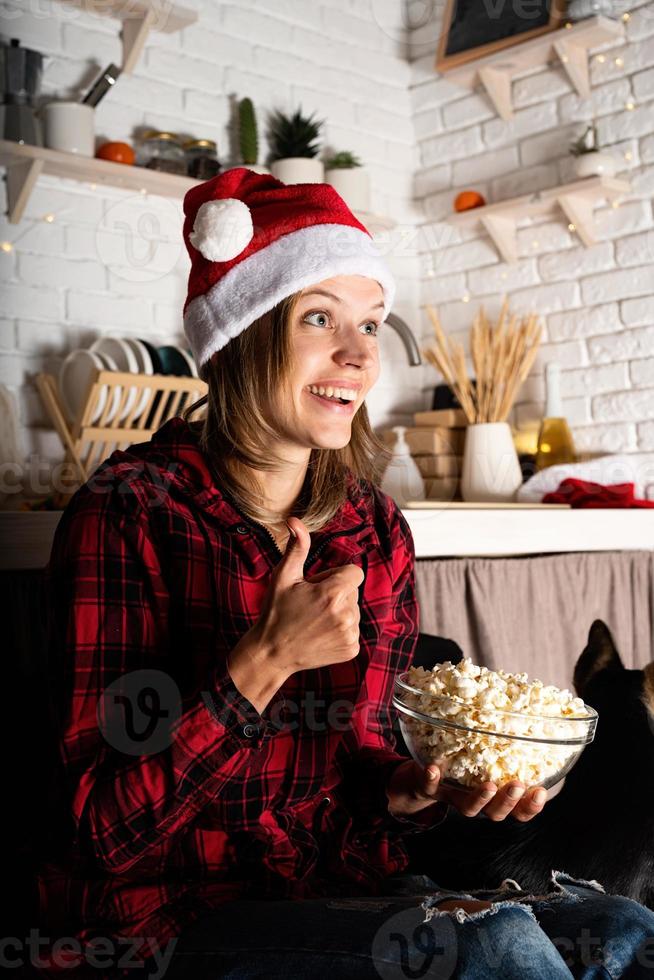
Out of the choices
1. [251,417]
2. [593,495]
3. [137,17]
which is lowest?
[593,495]

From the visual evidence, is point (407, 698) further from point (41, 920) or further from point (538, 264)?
point (538, 264)

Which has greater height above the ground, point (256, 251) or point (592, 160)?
point (592, 160)

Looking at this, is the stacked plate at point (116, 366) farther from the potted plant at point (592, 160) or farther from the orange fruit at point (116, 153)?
the potted plant at point (592, 160)

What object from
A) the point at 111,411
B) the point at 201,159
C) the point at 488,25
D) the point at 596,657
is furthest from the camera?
the point at 488,25

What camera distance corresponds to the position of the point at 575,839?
3.78ft

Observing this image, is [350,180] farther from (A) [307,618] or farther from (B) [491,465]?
(A) [307,618]

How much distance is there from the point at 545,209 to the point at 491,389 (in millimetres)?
476

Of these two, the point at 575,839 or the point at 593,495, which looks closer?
the point at 575,839

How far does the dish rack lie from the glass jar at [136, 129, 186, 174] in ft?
1.73

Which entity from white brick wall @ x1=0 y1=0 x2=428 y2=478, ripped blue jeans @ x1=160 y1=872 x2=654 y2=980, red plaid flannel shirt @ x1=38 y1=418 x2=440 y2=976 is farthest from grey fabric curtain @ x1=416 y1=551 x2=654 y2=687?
white brick wall @ x1=0 y1=0 x2=428 y2=478

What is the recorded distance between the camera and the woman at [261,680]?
794mm

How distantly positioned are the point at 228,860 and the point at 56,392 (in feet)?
4.66

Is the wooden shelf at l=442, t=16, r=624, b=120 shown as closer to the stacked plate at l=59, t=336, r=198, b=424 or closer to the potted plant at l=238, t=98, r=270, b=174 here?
the potted plant at l=238, t=98, r=270, b=174

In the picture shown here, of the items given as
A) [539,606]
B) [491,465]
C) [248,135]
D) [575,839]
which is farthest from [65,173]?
[575,839]
